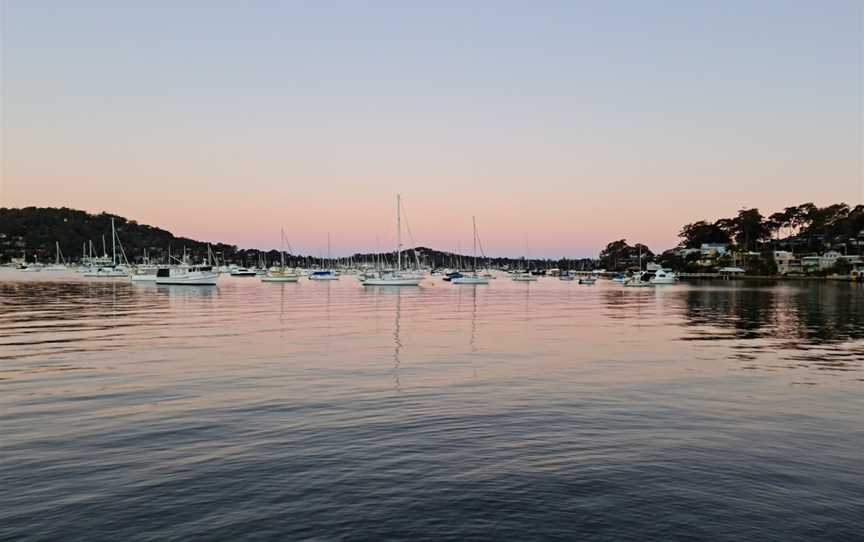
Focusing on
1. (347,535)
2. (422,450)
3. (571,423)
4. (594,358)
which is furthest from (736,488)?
(594,358)

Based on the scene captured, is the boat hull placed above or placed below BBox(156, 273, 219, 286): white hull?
below

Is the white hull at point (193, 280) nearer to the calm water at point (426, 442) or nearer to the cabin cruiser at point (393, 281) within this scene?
the cabin cruiser at point (393, 281)

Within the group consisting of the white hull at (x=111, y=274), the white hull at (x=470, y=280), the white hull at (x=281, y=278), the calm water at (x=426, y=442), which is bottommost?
the calm water at (x=426, y=442)

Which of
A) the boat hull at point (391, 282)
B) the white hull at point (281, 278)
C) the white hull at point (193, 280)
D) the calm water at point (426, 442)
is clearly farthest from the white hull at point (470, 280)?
the calm water at point (426, 442)

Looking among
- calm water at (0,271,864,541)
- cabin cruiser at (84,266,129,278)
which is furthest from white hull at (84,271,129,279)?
calm water at (0,271,864,541)

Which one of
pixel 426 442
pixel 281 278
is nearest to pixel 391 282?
pixel 281 278

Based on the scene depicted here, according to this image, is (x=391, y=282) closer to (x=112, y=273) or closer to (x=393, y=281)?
(x=393, y=281)

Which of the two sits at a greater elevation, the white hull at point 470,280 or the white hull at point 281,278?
the white hull at point 281,278

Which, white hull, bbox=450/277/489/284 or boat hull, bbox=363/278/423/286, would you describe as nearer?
boat hull, bbox=363/278/423/286

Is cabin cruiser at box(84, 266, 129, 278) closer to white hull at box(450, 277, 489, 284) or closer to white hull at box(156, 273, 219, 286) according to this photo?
white hull at box(156, 273, 219, 286)

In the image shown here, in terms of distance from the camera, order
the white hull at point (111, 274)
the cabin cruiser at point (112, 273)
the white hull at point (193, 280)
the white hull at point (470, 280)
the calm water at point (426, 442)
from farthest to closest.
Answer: the cabin cruiser at point (112, 273) → the white hull at point (111, 274) → the white hull at point (470, 280) → the white hull at point (193, 280) → the calm water at point (426, 442)

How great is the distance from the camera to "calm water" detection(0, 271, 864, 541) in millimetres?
10531

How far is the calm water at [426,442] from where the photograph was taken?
10.5 meters

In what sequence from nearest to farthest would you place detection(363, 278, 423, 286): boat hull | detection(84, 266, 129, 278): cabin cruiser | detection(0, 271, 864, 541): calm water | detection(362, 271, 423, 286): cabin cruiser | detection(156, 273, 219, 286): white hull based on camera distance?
1. detection(0, 271, 864, 541): calm water
2. detection(156, 273, 219, 286): white hull
3. detection(363, 278, 423, 286): boat hull
4. detection(362, 271, 423, 286): cabin cruiser
5. detection(84, 266, 129, 278): cabin cruiser
